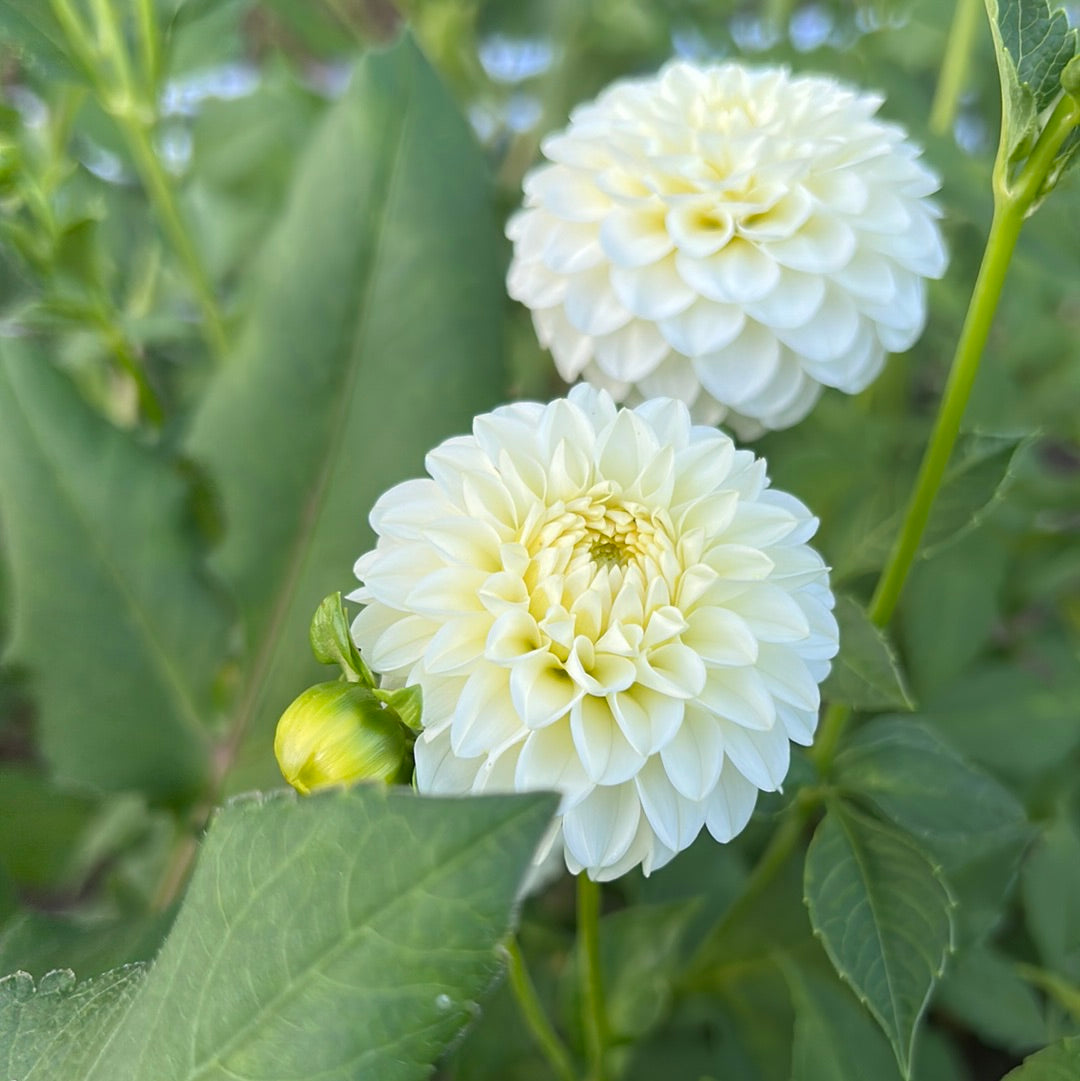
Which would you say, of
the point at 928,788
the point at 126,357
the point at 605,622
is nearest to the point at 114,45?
the point at 126,357

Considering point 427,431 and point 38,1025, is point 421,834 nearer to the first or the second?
point 38,1025

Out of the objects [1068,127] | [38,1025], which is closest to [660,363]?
[1068,127]

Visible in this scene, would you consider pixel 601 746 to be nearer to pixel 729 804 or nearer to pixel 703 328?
pixel 729 804

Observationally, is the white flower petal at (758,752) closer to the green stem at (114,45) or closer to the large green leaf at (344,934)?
the large green leaf at (344,934)

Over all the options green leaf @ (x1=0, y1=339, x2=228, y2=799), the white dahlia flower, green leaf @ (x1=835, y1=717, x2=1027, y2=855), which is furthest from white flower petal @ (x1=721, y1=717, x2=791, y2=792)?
green leaf @ (x1=0, y1=339, x2=228, y2=799)

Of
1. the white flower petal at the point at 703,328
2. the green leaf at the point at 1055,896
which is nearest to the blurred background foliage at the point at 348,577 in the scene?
the green leaf at the point at 1055,896
